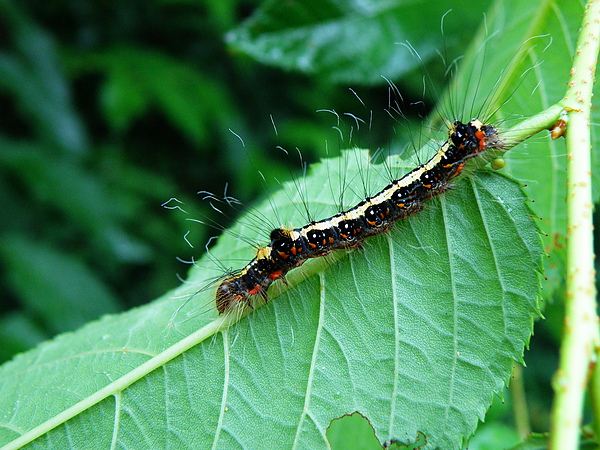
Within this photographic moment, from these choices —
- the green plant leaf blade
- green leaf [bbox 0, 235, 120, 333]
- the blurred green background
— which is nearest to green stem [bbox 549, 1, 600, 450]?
the green plant leaf blade

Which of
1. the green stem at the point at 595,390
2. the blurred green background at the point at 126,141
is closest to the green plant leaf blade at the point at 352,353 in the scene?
the green stem at the point at 595,390

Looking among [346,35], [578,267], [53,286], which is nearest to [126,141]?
[53,286]

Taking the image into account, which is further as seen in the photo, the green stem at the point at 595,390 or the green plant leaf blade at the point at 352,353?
the green plant leaf blade at the point at 352,353

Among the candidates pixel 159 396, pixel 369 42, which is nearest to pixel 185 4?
pixel 369 42

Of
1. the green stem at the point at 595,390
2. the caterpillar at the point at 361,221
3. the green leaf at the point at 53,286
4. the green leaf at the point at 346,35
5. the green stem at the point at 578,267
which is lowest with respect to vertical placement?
the green stem at the point at 595,390

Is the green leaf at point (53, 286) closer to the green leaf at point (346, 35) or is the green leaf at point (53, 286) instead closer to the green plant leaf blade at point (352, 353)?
the green plant leaf blade at point (352, 353)

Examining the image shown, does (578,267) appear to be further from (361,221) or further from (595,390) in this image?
(361,221)

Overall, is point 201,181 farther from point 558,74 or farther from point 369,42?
point 558,74
